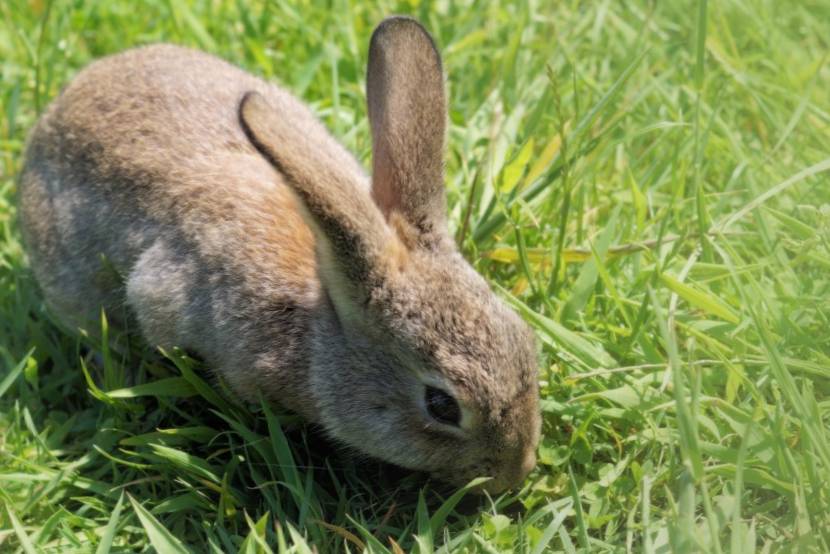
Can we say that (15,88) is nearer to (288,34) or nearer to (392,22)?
(288,34)

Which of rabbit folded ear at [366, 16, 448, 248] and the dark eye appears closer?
the dark eye

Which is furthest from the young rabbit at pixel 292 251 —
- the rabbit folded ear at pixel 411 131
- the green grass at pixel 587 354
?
the green grass at pixel 587 354

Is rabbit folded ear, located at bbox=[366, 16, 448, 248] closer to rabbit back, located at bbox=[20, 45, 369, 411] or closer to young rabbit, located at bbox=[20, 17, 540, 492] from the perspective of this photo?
young rabbit, located at bbox=[20, 17, 540, 492]

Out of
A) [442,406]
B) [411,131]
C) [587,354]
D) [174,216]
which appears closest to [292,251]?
[174,216]

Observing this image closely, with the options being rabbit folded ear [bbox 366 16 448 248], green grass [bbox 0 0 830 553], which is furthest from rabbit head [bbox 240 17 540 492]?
green grass [bbox 0 0 830 553]

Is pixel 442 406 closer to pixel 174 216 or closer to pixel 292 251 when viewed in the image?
pixel 292 251

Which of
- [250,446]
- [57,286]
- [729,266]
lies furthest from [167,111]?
[729,266]

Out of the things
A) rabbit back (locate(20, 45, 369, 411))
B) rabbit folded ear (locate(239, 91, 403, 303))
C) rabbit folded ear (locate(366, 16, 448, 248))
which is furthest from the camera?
rabbit back (locate(20, 45, 369, 411))
